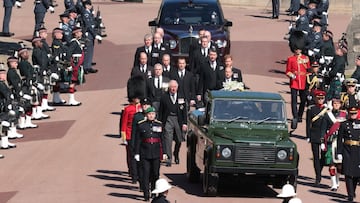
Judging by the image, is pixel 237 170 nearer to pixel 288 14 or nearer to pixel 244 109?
pixel 244 109

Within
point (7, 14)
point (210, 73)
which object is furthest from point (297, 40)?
point (7, 14)

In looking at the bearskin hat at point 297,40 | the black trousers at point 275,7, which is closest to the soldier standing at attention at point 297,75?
the bearskin hat at point 297,40

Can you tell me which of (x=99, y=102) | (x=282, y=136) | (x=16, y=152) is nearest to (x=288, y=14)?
(x=99, y=102)

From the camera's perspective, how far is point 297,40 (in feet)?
123

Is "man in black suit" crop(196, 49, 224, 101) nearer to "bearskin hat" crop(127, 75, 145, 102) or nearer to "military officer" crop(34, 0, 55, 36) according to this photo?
"bearskin hat" crop(127, 75, 145, 102)

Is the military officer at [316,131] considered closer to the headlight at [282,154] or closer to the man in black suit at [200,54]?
the headlight at [282,154]

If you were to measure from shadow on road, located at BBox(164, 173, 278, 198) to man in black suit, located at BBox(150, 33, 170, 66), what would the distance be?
5.93 m

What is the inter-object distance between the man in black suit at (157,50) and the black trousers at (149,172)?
8.14 m

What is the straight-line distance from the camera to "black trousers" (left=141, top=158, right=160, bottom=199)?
894 inches

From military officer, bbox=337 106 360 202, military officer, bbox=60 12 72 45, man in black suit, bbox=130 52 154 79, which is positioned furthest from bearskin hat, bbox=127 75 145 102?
military officer, bbox=60 12 72 45

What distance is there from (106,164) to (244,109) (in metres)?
3.95

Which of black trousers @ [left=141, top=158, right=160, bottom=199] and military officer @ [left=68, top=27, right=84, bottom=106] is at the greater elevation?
black trousers @ [left=141, top=158, right=160, bottom=199]

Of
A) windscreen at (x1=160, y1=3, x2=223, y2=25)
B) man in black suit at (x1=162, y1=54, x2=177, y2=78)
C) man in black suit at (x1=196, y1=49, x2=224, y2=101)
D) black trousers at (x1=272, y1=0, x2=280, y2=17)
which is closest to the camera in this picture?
man in black suit at (x1=162, y1=54, x2=177, y2=78)

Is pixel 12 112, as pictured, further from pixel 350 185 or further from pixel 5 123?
pixel 350 185
